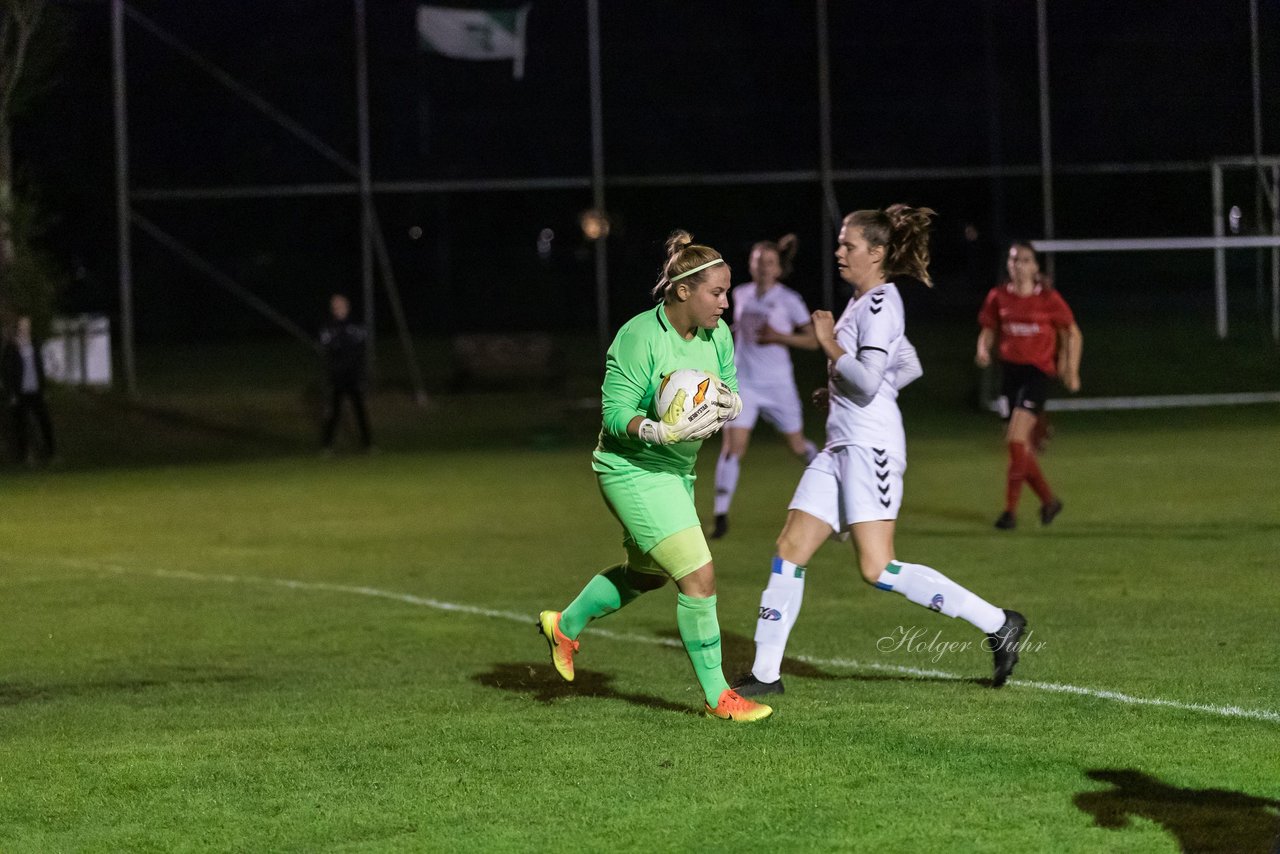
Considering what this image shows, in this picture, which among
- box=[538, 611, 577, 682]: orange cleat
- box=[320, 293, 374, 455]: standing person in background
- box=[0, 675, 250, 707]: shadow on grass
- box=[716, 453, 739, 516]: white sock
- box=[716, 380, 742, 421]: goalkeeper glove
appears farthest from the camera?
box=[320, 293, 374, 455]: standing person in background

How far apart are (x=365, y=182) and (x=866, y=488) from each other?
79.6 ft

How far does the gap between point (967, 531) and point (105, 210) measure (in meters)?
28.0

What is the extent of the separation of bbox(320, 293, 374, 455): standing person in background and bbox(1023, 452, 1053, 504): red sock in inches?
476

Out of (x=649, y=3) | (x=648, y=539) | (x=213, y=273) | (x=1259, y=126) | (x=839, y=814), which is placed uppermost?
(x=649, y=3)

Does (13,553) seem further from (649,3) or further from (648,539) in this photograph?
(649,3)

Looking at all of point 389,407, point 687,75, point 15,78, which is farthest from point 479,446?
point 687,75

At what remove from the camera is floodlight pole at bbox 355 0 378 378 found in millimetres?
30266

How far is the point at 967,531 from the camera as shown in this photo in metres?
13.5

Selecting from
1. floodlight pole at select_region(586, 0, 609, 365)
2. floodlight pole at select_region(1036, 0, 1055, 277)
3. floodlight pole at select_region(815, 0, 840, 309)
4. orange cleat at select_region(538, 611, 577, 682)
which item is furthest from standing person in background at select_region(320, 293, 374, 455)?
orange cleat at select_region(538, 611, 577, 682)

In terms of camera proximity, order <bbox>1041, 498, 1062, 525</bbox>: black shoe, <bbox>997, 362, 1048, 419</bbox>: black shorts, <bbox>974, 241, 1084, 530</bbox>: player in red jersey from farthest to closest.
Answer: <bbox>1041, 498, 1062, 525</bbox>: black shoe, <bbox>997, 362, 1048, 419</bbox>: black shorts, <bbox>974, 241, 1084, 530</bbox>: player in red jersey

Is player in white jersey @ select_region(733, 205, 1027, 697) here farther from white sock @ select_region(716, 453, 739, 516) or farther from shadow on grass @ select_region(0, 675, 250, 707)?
white sock @ select_region(716, 453, 739, 516)

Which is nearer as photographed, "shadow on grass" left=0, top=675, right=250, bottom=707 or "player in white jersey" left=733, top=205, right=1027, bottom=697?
"player in white jersey" left=733, top=205, right=1027, bottom=697

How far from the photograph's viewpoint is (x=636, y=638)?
9219mm

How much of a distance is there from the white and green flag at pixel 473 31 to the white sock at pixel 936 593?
2638 centimetres
